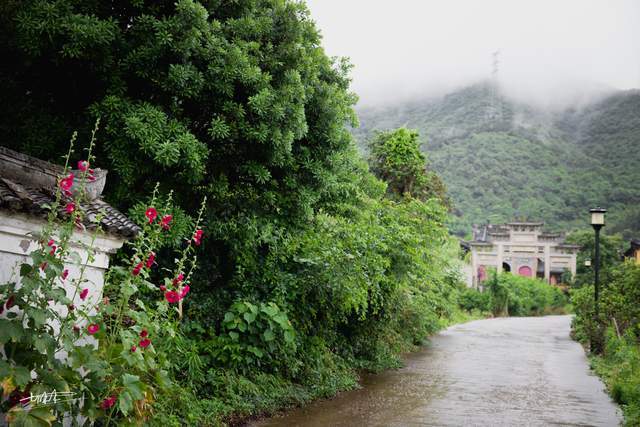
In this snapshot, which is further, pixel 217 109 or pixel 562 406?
pixel 562 406

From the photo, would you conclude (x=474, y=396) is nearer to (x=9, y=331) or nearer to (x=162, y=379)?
(x=162, y=379)

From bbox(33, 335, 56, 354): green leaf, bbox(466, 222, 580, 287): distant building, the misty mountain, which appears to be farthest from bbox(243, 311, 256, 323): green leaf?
bbox(466, 222, 580, 287): distant building

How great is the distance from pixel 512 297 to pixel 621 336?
28229 millimetres

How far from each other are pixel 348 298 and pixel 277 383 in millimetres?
1895

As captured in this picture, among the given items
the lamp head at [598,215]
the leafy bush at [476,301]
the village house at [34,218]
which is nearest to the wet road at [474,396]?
the village house at [34,218]

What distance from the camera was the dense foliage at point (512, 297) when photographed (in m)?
41.8

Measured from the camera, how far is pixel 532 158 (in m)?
77.9

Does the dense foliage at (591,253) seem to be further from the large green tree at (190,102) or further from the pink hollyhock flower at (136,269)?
the pink hollyhock flower at (136,269)

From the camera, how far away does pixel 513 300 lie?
43.7 metres

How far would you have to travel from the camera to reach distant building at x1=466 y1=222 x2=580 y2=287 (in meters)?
57.0

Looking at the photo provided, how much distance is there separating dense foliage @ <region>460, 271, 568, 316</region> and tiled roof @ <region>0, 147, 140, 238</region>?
37071 mm

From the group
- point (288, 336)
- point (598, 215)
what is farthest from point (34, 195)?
point (598, 215)

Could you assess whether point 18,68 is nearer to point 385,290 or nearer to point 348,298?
point 348,298

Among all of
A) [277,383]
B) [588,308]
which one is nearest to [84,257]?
[277,383]
